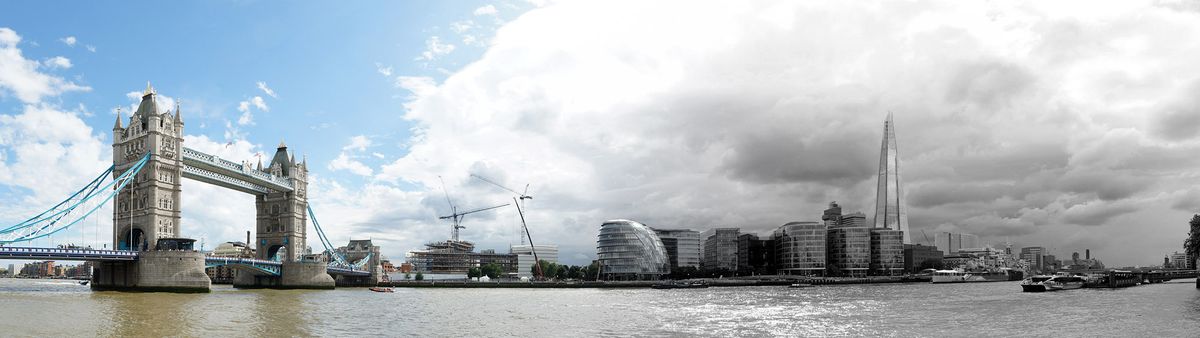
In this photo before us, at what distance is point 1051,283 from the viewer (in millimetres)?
127125

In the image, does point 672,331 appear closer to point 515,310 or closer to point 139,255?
point 515,310

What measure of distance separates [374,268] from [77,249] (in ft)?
212

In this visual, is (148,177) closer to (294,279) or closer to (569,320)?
(294,279)

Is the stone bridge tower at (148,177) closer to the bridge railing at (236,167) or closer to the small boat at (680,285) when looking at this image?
the bridge railing at (236,167)

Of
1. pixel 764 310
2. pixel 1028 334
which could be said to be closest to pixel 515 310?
pixel 764 310

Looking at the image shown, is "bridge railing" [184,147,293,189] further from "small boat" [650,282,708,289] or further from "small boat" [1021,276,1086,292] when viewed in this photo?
"small boat" [1021,276,1086,292]

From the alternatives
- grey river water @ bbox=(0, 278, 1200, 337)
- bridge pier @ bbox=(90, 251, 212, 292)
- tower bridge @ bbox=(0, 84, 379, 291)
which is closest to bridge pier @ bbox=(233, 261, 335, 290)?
tower bridge @ bbox=(0, 84, 379, 291)

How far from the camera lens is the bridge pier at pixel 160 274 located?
9456 centimetres

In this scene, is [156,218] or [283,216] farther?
[283,216]

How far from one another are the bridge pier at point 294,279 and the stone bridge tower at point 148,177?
70.8 feet

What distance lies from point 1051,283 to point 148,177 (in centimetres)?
13412

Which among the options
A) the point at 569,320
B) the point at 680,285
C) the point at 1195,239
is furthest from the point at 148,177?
the point at 1195,239

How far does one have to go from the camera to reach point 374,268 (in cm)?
15300

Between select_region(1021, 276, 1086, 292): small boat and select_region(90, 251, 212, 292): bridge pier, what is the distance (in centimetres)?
11682
